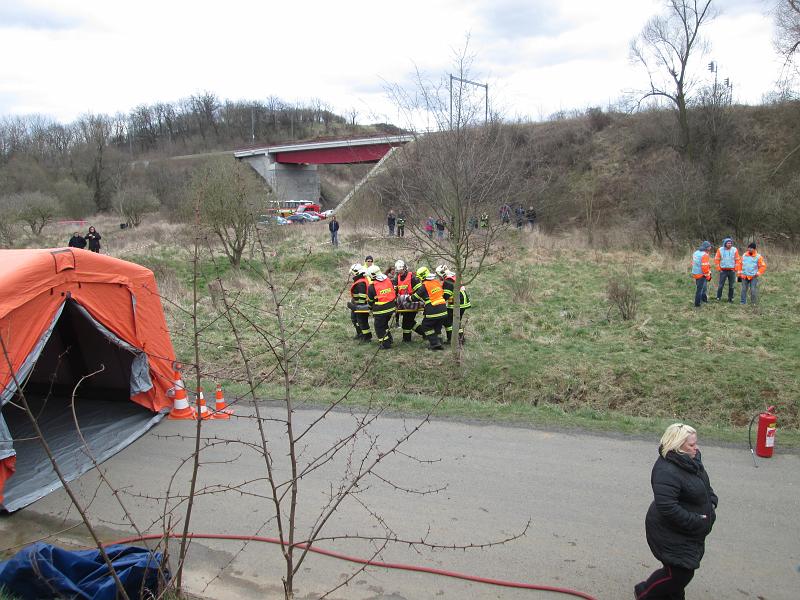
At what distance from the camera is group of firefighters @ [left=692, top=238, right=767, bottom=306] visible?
14.4m

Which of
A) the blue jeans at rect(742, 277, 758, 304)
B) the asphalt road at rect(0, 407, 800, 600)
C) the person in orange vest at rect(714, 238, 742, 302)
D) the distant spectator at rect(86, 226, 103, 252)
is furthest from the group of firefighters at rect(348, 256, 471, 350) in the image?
the distant spectator at rect(86, 226, 103, 252)

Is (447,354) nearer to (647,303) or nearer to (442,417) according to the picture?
(442,417)

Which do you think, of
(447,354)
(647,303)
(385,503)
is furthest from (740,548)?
(647,303)

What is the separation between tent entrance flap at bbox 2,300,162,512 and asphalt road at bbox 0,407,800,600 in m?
0.39

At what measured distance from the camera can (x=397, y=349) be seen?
41.3 ft

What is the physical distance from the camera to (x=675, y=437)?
13.8ft

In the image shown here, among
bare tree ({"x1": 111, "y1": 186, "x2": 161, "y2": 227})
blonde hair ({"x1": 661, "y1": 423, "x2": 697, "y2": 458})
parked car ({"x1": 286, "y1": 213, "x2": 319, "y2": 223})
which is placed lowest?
blonde hair ({"x1": 661, "y1": 423, "x2": 697, "y2": 458})

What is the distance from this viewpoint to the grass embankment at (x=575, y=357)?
30.5 ft

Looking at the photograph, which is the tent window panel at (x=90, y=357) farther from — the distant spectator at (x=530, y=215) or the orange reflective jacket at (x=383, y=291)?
the distant spectator at (x=530, y=215)

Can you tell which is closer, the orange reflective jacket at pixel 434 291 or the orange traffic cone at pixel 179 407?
the orange traffic cone at pixel 179 407

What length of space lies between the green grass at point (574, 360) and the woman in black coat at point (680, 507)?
270 cm

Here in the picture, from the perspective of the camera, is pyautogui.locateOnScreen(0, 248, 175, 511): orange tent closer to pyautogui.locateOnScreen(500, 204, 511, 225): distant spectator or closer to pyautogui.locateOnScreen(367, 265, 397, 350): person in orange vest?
pyautogui.locateOnScreen(367, 265, 397, 350): person in orange vest

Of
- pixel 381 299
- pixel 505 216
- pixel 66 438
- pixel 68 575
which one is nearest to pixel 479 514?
pixel 68 575

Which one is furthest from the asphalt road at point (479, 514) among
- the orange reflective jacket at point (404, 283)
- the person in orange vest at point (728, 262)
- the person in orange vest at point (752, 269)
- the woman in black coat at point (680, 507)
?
the person in orange vest at point (728, 262)
